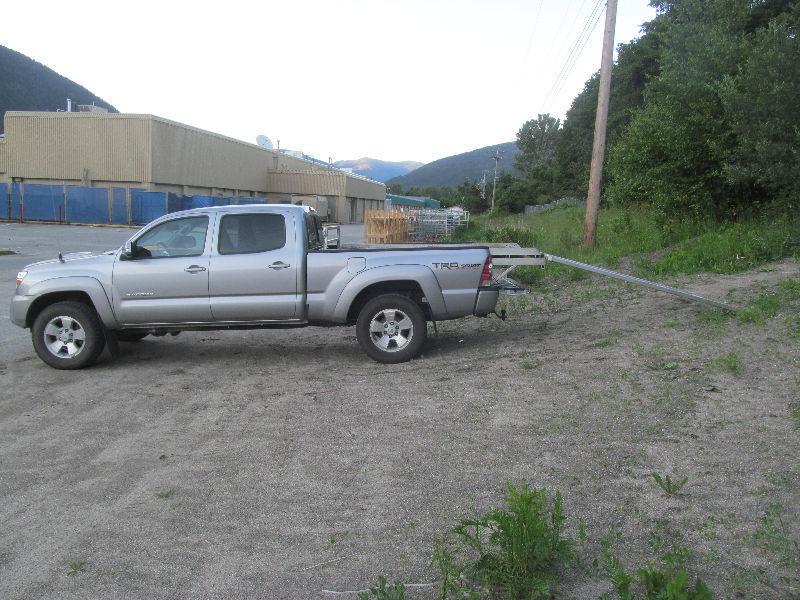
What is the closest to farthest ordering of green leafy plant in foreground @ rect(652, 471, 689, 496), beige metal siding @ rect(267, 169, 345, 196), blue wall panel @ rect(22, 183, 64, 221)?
green leafy plant in foreground @ rect(652, 471, 689, 496)
blue wall panel @ rect(22, 183, 64, 221)
beige metal siding @ rect(267, 169, 345, 196)

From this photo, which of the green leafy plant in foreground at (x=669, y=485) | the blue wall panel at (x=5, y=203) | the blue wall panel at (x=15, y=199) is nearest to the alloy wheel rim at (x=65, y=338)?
the green leafy plant in foreground at (x=669, y=485)

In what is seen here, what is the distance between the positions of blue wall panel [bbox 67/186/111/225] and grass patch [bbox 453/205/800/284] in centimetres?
3011

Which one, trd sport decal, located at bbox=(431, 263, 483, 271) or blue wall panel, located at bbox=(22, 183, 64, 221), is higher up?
blue wall panel, located at bbox=(22, 183, 64, 221)

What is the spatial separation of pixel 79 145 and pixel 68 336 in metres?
43.2

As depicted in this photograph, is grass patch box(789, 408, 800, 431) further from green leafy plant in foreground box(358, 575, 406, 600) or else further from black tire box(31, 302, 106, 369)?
black tire box(31, 302, 106, 369)

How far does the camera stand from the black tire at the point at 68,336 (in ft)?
26.8

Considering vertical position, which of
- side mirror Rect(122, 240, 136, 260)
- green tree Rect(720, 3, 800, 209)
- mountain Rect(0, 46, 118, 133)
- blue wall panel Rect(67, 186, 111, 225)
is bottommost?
side mirror Rect(122, 240, 136, 260)

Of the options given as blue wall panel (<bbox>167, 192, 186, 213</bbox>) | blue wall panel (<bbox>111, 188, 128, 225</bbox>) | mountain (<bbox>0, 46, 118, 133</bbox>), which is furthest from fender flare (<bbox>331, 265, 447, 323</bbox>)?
mountain (<bbox>0, 46, 118, 133</bbox>)

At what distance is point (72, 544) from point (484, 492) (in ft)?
8.07

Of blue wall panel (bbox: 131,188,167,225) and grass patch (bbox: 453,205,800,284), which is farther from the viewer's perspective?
blue wall panel (bbox: 131,188,167,225)

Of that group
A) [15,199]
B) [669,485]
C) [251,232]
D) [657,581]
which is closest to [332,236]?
[251,232]

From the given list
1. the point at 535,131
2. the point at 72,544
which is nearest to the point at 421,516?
the point at 72,544

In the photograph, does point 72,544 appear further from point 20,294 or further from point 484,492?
point 20,294

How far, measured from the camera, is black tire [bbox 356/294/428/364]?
8.12m
